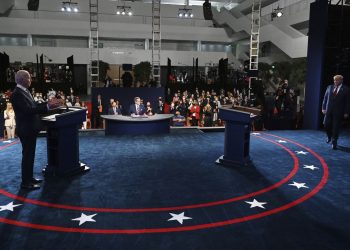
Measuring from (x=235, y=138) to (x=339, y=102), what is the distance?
3255mm

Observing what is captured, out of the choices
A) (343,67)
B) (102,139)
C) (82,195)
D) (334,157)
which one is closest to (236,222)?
(82,195)

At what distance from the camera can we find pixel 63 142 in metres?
5.51

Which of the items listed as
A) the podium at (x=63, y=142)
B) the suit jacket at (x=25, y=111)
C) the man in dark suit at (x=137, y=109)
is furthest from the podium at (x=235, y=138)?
the man in dark suit at (x=137, y=109)

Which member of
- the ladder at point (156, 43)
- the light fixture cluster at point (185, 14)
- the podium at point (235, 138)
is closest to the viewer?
the podium at point (235, 138)

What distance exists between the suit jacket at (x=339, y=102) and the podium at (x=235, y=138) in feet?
9.54

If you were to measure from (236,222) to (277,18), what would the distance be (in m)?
22.3

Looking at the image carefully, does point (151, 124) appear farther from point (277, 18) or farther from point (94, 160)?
point (277, 18)

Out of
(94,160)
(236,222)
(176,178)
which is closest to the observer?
(236,222)

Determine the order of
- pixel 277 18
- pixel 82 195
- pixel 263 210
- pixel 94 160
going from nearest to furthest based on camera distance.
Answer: pixel 263 210
pixel 82 195
pixel 94 160
pixel 277 18

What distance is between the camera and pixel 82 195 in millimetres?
4777

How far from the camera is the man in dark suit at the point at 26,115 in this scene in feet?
15.2

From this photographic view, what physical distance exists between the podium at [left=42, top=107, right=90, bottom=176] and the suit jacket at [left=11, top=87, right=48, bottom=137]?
0.43 m

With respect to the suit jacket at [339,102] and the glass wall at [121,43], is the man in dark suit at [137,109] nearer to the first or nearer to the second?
the suit jacket at [339,102]

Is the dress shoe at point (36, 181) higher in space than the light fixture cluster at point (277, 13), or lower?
lower
